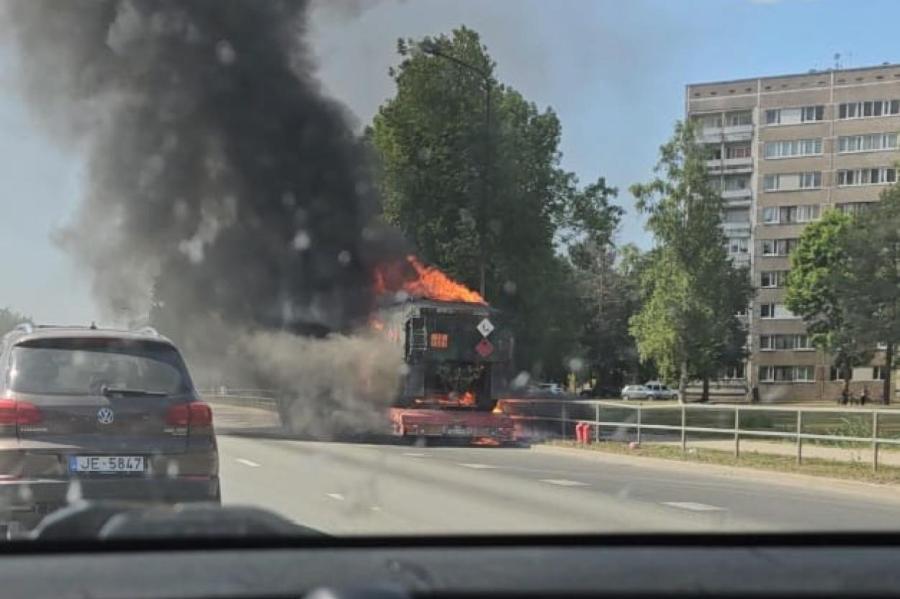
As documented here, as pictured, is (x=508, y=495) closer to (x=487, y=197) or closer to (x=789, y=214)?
(x=487, y=197)

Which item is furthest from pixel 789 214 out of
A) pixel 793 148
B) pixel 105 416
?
pixel 105 416

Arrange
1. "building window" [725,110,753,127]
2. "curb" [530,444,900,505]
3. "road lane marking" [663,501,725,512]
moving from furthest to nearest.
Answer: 1. "building window" [725,110,753,127]
2. "curb" [530,444,900,505]
3. "road lane marking" [663,501,725,512]

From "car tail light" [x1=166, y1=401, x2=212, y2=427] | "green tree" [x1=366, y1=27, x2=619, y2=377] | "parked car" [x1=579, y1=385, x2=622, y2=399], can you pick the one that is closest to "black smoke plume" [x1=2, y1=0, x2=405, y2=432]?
"green tree" [x1=366, y1=27, x2=619, y2=377]

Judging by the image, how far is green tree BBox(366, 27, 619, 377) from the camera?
2114cm

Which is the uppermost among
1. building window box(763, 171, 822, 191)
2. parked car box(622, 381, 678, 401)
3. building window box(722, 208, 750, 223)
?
building window box(763, 171, 822, 191)

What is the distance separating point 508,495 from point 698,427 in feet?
33.2

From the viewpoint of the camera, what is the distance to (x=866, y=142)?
88125 millimetres

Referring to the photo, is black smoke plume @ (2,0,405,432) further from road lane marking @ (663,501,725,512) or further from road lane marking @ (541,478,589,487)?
road lane marking @ (663,501,725,512)

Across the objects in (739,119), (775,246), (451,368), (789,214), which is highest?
(739,119)

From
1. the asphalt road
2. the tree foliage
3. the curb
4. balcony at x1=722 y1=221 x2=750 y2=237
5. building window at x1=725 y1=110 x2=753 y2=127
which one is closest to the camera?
the asphalt road

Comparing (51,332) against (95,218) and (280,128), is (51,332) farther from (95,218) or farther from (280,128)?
(280,128)

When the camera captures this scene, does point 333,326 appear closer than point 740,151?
Yes

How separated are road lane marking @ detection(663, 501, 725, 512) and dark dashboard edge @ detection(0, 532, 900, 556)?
728 centimetres

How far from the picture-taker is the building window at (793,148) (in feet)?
296
